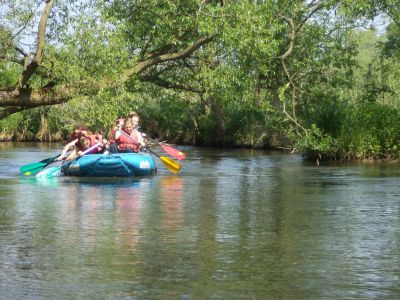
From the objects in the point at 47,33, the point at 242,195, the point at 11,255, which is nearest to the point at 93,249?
the point at 11,255

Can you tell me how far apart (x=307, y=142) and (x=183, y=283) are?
2094 centimetres

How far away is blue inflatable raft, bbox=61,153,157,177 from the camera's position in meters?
22.3

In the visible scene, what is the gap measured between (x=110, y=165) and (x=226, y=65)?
5506 mm

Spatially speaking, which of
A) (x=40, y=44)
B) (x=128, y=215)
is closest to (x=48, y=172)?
(x=40, y=44)

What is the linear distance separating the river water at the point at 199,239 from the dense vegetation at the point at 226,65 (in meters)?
2.67

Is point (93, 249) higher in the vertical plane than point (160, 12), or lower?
lower

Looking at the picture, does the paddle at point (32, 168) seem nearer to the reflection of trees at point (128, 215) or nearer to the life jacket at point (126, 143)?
the life jacket at point (126, 143)

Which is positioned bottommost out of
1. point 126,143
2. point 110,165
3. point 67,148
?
point 110,165

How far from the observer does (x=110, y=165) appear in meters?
22.3

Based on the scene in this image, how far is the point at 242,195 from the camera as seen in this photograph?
1867cm

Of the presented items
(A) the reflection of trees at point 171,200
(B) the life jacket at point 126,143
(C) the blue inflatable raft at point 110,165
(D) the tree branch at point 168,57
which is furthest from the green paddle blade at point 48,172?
(D) the tree branch at point 168,57

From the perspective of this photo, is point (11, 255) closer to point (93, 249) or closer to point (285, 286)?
point (93, 249)

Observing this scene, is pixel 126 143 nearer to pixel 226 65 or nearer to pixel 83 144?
pixel 83 144

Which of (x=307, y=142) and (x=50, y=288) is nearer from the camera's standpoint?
(x=50, y=288)
